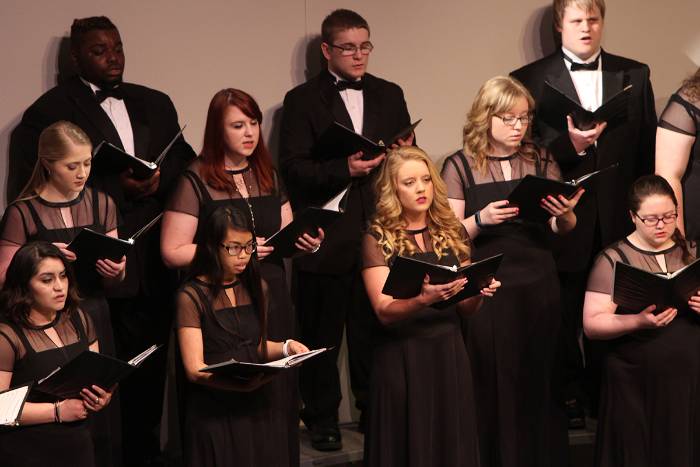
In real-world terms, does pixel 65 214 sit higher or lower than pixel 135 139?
lower

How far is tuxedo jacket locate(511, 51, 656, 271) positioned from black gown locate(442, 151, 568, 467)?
1.46ft

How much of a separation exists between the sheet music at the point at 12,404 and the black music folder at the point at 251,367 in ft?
1.93

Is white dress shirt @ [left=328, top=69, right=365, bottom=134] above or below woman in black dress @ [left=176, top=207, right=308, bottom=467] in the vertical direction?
above

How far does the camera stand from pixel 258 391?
168 inches

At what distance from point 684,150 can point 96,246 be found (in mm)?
Result: 2605

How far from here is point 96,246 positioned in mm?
4418

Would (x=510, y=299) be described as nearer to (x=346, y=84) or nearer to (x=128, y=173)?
(x=346, y=84)

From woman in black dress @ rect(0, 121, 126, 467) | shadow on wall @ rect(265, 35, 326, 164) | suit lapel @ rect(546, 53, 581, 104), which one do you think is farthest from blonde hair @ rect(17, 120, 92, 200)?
suit lapel @ rect(546, 53, 581, 104)

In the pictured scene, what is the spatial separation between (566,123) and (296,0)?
1.59 meters

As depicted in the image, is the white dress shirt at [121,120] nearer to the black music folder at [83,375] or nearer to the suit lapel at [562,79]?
the black music folder at [83,375]

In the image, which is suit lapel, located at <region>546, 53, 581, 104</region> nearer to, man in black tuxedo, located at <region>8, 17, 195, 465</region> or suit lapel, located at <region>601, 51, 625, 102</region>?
suit lapel, located at <region>601, 51, 625, 102</region>

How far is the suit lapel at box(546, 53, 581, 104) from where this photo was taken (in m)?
5.78

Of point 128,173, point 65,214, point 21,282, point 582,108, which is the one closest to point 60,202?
point 65,214

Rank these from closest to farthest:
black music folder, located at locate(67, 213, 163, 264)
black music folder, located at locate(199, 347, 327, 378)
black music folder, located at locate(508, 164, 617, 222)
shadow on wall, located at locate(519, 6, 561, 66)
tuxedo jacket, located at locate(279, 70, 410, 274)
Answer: black music folder, located at locate(199, 347, 327, 378) < black music folder, located at locate(67, 213, 163, 264) < black music folder, located at locate(508, 164, 617, 222) < tuxedo jacket, located at locate(279, 70, 410, 274) < shadow on wall, located at locate(519, 6, 561, 66)
